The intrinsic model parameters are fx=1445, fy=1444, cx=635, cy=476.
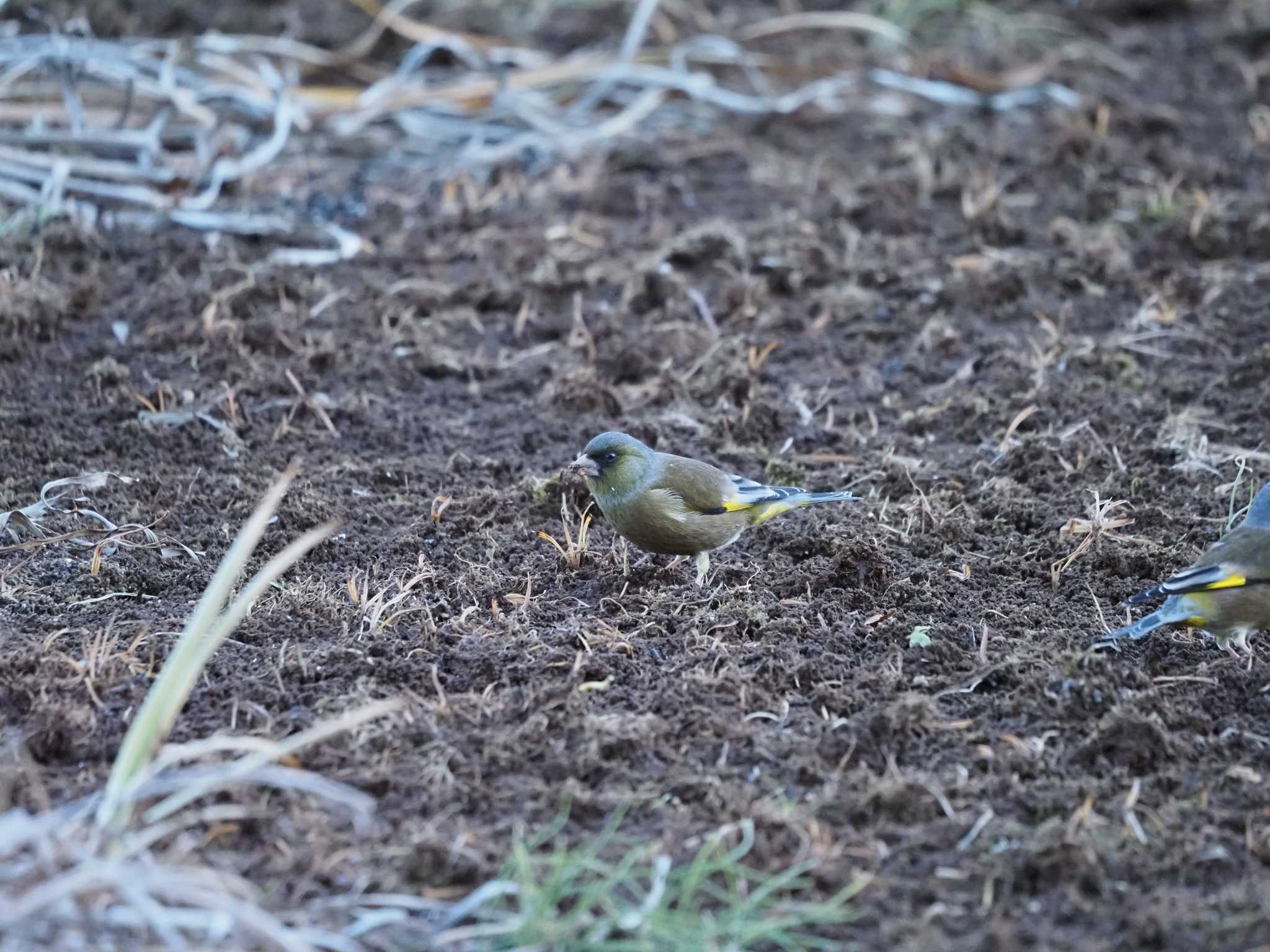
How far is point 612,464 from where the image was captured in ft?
15.8

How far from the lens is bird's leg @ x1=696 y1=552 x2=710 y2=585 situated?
190 inches

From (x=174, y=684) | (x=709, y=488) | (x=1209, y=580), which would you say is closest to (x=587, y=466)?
(x=709, y=488)

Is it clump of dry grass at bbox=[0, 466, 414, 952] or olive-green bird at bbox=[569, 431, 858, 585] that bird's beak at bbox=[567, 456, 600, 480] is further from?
clump of dry grass at bbox=[0, 466, 414, 952]

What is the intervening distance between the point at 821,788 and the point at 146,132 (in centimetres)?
585

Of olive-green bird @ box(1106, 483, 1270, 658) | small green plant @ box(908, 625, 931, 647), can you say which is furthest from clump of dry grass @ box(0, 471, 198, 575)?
olive-green bird @ box(1106, 483, 1270, 658)

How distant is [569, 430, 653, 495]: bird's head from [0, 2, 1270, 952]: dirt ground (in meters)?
0.29

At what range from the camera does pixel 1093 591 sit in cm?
459

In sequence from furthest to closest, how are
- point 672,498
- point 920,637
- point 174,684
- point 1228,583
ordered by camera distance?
point 672,498 < point 920,637 < point 1228,583 < point 174,684

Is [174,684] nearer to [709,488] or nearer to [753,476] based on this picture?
[709,488]

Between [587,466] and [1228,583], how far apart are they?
6.61ft

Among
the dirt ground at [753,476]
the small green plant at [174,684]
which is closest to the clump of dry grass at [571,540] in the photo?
the dirt ground at [753,476]

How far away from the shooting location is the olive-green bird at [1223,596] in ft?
13.5

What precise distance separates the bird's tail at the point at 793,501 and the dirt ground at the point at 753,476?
0.37 feet

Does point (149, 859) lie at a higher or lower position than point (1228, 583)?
higher
